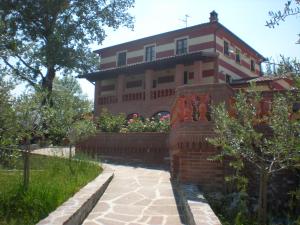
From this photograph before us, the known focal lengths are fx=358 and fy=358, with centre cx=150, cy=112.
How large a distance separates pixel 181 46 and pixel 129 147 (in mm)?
15189

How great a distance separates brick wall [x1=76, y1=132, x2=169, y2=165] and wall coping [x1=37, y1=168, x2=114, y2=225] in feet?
18.0

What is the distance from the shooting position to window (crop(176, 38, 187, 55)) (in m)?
27.9

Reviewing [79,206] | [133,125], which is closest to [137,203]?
[79,206]

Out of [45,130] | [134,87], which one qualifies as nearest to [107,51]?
[134,87]

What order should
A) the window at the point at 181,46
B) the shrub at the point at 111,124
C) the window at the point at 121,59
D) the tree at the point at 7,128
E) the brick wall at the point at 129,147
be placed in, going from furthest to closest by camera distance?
the window at the point at 121,59, the window at the point at 181,46, the shrub at the point at 111,124, the brick wall at the point at 129,147, the tree at the point at 7,128

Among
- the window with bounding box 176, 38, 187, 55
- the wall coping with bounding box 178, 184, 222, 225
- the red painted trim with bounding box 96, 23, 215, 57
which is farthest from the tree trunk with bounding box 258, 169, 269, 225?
the window with bounding box 176, 38, 187, 55

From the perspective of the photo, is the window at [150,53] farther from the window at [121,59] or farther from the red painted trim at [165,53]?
the window at [121,59]

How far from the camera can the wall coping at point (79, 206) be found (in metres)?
5.11

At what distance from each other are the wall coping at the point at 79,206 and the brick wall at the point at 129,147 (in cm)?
550

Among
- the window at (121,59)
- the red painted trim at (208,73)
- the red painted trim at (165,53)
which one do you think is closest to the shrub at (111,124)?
the red painted trim at (208,73)

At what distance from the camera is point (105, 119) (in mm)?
16969

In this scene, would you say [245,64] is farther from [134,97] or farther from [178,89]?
[178,89]

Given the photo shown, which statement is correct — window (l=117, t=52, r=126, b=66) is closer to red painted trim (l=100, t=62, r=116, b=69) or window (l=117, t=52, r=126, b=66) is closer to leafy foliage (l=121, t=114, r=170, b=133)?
red painted trim (l=100, t=62, r=116, b=69)

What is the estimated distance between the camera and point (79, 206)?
19.4ft
